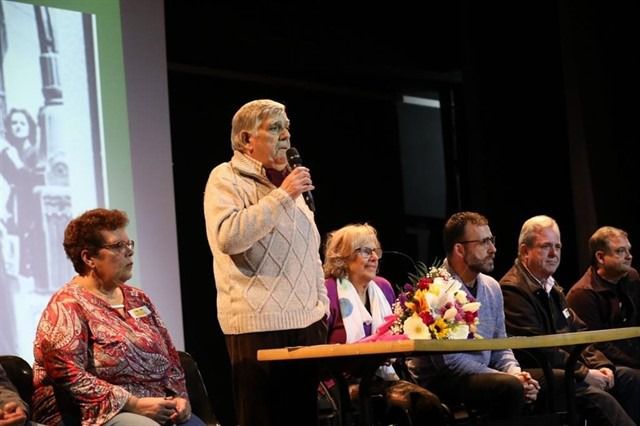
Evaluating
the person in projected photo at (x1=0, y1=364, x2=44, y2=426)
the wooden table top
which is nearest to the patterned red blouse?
the person in projected photo at (x1=0, y1=364, x2=44, y2=426)

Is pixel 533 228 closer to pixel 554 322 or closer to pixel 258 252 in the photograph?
pixel 554 322

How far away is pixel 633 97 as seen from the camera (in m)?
6.69

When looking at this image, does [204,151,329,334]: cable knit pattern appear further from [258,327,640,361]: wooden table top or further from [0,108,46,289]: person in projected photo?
[0,108,46,289]: person in projected photo

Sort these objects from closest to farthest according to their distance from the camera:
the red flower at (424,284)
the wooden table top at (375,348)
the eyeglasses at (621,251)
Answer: the wooden table top at (375,348), the red flower at (424,284), the eyeglasses at (621,251)

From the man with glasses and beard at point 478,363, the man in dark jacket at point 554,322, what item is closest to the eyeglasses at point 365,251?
the man with glasses and beard at point 478,363

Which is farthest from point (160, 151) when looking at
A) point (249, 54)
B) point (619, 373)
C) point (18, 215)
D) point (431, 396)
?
point (619, 373)

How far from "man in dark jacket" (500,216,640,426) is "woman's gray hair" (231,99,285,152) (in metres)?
1.87

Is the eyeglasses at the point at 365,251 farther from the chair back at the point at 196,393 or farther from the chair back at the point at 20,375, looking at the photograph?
the chair back at the point at 20,375

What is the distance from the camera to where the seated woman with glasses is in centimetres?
414

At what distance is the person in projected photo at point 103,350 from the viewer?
3406 millimetres

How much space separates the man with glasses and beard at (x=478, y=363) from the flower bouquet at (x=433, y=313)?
0.51 meters

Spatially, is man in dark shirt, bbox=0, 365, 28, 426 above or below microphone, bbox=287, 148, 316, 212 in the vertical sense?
below

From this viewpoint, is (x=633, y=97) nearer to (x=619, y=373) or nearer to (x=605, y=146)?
(x=605, y=146)

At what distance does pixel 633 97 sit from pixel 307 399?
413 centimetres
